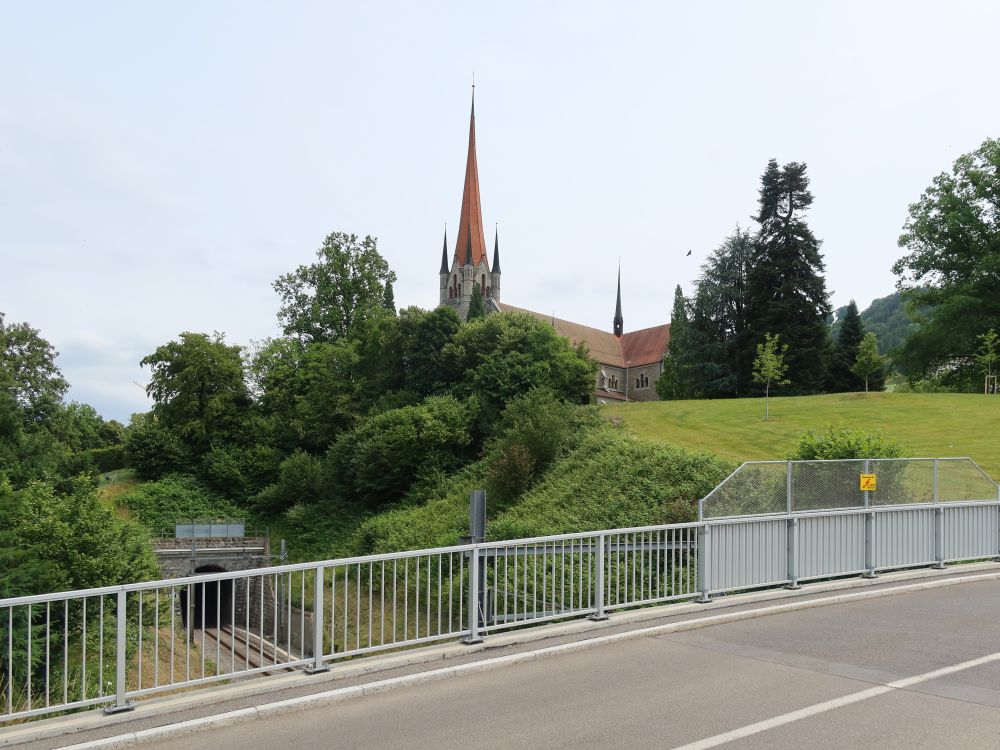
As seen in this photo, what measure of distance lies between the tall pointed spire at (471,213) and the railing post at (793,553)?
76521mm

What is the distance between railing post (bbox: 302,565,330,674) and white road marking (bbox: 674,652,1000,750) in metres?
3.12

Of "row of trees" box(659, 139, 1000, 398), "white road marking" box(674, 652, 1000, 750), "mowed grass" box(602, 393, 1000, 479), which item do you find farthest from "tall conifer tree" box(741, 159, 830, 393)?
"white road marking" box(674, 652, 1000, 750)

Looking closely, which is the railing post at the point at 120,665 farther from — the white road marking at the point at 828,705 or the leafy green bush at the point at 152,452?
the leafy green bush at the point at 152,452

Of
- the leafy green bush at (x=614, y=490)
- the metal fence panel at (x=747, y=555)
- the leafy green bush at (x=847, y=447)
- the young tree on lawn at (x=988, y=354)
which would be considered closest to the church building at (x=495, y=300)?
the young tree on lawn at (x=988, y=354)

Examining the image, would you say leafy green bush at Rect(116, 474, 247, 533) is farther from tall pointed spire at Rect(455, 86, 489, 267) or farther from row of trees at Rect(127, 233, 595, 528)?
tall pointed spire at Rect(455, 86, 489, 267)

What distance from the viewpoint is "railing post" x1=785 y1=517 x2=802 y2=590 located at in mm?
10836

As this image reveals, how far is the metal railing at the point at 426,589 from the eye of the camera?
6559 millimetres

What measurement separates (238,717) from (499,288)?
8425 centimetres

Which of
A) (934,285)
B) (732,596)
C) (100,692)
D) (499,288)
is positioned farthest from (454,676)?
(499,288)

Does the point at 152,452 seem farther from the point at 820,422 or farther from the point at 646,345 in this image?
the point at 646,345

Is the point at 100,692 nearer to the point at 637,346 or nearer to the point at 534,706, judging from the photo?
the point at 534,706

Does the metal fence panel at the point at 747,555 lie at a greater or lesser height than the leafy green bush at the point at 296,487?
greater

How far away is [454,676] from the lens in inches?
277

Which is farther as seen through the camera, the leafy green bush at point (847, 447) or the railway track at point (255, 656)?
the leafy green bush at point (847, 447)
